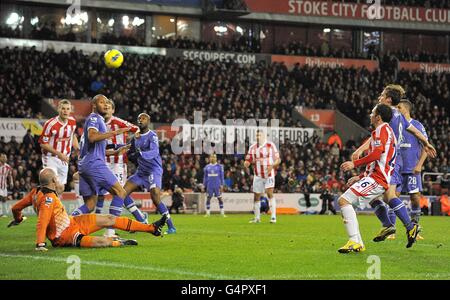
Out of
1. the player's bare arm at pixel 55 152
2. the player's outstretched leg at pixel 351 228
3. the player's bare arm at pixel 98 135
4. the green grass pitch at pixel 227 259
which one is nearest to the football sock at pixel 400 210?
the green grass pitch at pixel 227 259

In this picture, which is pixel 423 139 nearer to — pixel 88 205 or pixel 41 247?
pixel 88 205

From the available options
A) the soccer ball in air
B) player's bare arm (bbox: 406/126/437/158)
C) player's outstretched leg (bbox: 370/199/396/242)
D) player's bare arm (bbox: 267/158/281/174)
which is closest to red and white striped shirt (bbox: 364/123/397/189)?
player's outstretched leg (bbox: 370/199/396/242)

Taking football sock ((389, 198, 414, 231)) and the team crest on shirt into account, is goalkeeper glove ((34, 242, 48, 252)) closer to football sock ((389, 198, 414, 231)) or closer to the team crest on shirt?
the team crest on shirt

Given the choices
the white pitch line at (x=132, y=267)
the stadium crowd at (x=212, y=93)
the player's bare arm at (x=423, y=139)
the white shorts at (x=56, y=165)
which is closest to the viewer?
the white pitch line at (x=132, y=267)

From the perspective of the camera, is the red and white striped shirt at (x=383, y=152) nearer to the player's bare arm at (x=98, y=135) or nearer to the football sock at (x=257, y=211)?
the player's bare arm at (x=98, y=135)

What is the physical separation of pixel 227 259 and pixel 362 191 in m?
2.35

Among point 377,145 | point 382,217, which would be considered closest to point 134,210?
point 382,217

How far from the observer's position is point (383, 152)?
11828 mm

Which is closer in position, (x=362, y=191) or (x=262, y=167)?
(x=362, y=191)

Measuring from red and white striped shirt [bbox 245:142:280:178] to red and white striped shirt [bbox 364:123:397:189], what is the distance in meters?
10.9

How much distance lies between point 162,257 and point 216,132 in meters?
24.1

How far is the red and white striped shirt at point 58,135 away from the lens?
1669 cm

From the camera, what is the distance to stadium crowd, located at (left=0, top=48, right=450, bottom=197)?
34.1m
